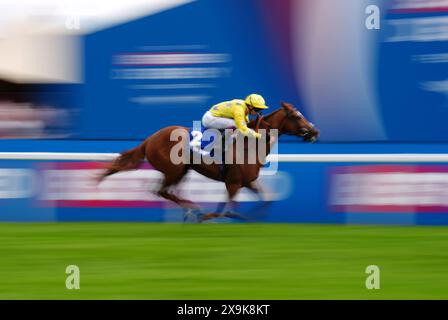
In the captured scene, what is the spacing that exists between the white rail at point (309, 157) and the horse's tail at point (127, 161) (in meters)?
0.41

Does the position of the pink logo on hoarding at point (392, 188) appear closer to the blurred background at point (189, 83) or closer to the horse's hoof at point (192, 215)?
the blurred background at point (189, 83)

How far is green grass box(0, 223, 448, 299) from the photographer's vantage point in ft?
21.1

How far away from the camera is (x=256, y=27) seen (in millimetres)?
11328

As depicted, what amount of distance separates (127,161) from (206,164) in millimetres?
963

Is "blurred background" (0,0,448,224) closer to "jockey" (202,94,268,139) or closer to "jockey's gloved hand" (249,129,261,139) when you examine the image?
"jockey's gloved hand" (249,129,261,139)

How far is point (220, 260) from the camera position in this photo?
7.73 meters

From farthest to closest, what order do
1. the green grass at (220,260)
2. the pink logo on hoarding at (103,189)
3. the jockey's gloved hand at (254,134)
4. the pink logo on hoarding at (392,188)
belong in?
the pink logo on hoarding at (103,189), the pink logo on hoarding at (392,188), the jockey's gloved hand at (254,134), the green grass at (220,260)

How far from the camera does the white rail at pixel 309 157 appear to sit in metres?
10.3

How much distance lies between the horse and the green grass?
1.38 ft

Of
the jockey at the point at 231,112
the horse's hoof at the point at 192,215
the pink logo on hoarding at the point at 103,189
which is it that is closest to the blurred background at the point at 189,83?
the pink logo on hoarding at the point at 103,189

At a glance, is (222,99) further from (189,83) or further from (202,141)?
(202,141)

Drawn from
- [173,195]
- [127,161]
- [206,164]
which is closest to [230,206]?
[206,164]

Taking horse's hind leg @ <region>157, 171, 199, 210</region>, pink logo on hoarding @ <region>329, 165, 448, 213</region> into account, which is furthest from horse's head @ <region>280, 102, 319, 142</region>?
horse's hind leg @ <region>157, 171, 199, 210</region>
